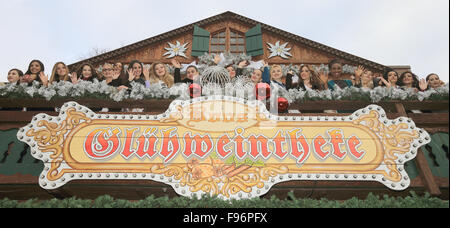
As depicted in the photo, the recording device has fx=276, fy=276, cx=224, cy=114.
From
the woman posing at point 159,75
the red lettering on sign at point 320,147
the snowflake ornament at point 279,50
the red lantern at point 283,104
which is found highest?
the snowflake ornament at point 279,50

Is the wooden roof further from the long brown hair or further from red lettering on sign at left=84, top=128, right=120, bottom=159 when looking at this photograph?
red lettering on sign at left=84, top=128, right=120, bottom=159

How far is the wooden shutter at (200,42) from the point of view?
11055 mm

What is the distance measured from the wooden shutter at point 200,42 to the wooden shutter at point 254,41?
1670mm

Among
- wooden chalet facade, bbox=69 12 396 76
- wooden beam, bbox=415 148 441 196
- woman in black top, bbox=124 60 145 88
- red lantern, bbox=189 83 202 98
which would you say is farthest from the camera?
wooden chalet facade, bbox=69 12 396 76

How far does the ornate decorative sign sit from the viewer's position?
3854 millimetres

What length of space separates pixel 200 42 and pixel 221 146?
8009 mm

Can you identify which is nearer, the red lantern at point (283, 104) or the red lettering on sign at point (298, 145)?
the red lettering on sign at point (298, 145)

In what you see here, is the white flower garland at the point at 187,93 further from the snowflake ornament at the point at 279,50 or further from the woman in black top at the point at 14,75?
the snowflake ornament at the point at 279,50

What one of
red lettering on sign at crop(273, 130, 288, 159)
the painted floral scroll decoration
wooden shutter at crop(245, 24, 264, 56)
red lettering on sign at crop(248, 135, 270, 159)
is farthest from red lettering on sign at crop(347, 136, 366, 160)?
wooden shutter at crop(245, 24, 264, 56)

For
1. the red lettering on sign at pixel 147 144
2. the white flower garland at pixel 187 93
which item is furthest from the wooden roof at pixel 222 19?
the red lettering on sign at pixel 147 144
